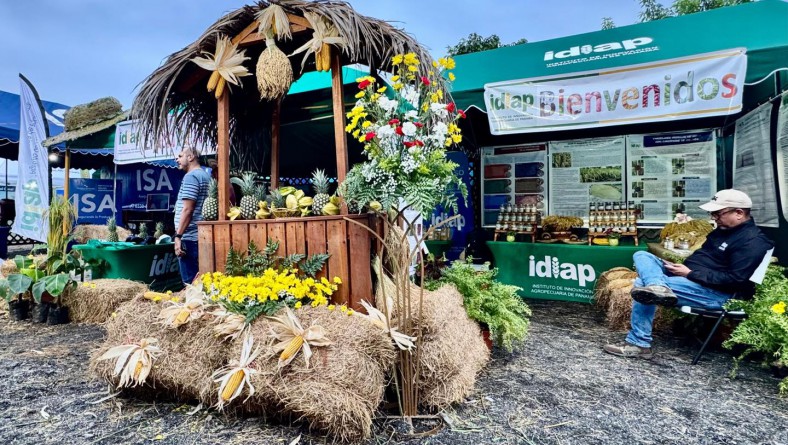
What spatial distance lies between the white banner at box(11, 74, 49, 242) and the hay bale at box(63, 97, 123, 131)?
1.39 m

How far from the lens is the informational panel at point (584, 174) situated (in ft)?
20.2

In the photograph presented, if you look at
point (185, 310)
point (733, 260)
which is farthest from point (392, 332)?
point (733, 260)

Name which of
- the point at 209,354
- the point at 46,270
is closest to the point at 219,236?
the point at 209,354

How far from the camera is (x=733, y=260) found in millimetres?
3371

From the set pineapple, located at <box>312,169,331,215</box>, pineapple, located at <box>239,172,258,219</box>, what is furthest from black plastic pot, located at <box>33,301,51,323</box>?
pineapple, located at <box>312,169,331,215</box>

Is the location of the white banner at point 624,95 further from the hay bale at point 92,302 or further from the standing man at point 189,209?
the hay bale at point 92,302

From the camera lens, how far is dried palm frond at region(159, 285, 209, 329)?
8.57 ft

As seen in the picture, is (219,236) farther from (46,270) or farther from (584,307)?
(584,307)

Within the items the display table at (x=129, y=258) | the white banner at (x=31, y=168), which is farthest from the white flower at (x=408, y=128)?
the white banner at (x=31, y=168)

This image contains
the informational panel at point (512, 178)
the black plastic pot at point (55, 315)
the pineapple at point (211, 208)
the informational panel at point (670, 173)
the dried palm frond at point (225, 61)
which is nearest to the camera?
the dried palm frond at point (225, 61)

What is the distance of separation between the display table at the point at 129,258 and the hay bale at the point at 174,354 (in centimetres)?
298

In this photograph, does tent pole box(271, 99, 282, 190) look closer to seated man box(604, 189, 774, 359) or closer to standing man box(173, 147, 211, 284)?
standing man box(173, 147, 211, 284)

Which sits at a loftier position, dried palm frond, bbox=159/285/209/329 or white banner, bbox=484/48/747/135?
white banner, bbox=484/48/747/135

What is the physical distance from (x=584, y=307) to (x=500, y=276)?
1175 mm
